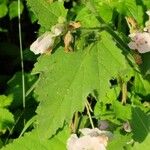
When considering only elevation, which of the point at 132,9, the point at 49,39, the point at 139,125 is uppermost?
the point at 49,39

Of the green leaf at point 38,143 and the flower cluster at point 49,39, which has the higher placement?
the flower cluster at point 49,39

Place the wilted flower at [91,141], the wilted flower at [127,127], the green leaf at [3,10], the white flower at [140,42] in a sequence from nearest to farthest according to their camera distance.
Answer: the wilted flower at [91,141], the white flower at [140,42], the wilted flower at [127,127], the green leaf at [3,10]

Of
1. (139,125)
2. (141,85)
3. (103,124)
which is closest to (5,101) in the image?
(103,124)

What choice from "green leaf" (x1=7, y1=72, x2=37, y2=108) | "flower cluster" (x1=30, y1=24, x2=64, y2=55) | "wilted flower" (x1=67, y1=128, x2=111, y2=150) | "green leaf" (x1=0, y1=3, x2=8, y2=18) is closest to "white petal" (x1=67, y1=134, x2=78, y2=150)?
"wilted flower" (x1=67, y1=128, x2=111, y2=150)

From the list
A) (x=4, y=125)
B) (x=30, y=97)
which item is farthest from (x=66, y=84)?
(x=30, y=97)

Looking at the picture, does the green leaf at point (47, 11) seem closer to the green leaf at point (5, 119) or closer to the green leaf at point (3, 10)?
the green leaf at point (5, 119)

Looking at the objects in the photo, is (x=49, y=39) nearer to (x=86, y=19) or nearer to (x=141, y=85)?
(x=86, y=19)

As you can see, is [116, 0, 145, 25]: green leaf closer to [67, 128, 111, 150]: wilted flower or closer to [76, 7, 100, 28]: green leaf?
[76, 7, 100, 28]: green leaf

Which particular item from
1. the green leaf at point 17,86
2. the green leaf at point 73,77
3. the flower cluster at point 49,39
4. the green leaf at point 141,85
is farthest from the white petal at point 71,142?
the green leaf at point 17,86
